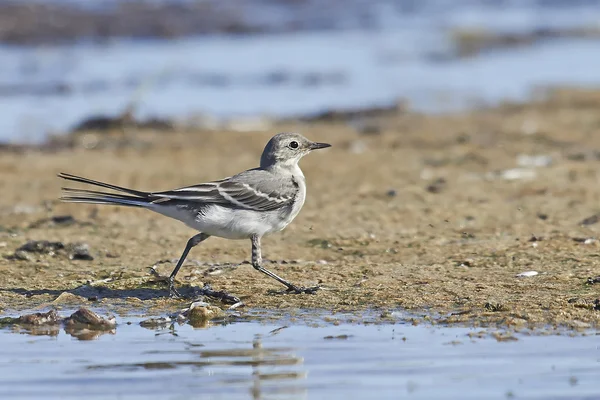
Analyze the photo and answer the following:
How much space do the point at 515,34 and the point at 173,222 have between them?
15.5 m

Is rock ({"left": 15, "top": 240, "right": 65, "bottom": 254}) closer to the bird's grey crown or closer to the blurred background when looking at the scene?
the bird's grey crown

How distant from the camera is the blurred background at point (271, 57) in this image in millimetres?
17312

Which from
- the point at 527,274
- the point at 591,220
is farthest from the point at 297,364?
the point at 591,220

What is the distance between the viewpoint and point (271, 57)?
71.6 feet

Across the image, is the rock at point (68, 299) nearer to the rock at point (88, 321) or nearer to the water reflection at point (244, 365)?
the rock at point (88, 321)

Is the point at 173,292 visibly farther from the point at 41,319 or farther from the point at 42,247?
the point at 42,247

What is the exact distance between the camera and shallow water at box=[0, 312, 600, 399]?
5.59 meters

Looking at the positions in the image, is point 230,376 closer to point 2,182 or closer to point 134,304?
point 134,304

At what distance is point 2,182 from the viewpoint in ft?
40.9

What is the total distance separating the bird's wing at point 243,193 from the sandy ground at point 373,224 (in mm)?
605

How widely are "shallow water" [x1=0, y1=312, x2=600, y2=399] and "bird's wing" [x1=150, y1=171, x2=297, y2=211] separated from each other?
110 centimetres

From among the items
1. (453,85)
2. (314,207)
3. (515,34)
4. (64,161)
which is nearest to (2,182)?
(64,161)

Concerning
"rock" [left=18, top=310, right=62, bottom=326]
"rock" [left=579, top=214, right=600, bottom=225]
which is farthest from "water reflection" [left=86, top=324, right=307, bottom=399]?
"rock" [left=579, top=214, right=600, bottom=225]

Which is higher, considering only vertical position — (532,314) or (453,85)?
(453,85)
